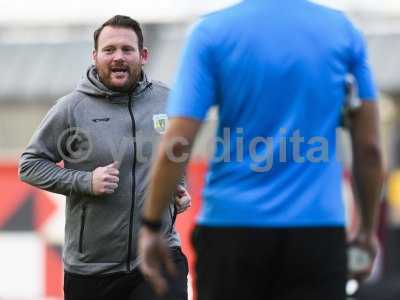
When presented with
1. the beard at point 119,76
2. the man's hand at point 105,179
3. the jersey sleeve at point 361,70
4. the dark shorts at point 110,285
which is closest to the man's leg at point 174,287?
the dark shorts at point 110,285

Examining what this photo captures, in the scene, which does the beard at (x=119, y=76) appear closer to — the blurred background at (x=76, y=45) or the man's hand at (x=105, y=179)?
the man's hand at (x=105, y=179)

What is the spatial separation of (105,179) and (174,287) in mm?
567

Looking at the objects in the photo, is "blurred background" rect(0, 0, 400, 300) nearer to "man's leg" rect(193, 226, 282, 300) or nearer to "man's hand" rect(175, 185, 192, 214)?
"man's hand" rect(175, 185, 192, 214)

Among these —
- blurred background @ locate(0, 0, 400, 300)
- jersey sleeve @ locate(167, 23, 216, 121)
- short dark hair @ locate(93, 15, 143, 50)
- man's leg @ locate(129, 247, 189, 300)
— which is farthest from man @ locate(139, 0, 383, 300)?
blurred background @ locate(0, 0, 400, 300)

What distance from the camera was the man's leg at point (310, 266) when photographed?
3.79 metres

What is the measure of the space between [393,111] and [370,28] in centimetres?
261

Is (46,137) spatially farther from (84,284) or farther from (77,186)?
(84,284)

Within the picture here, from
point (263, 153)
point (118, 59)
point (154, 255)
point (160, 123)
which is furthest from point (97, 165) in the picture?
point (263, 153)

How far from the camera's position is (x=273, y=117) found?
3.82m

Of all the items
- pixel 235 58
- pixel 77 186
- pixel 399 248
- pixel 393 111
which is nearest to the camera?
pixel 235 58

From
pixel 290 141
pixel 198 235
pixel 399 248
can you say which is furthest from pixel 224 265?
pixel 399 248

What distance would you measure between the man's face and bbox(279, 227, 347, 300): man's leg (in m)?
2.09

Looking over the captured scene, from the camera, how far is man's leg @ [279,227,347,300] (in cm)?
379

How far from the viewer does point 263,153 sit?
382cm
